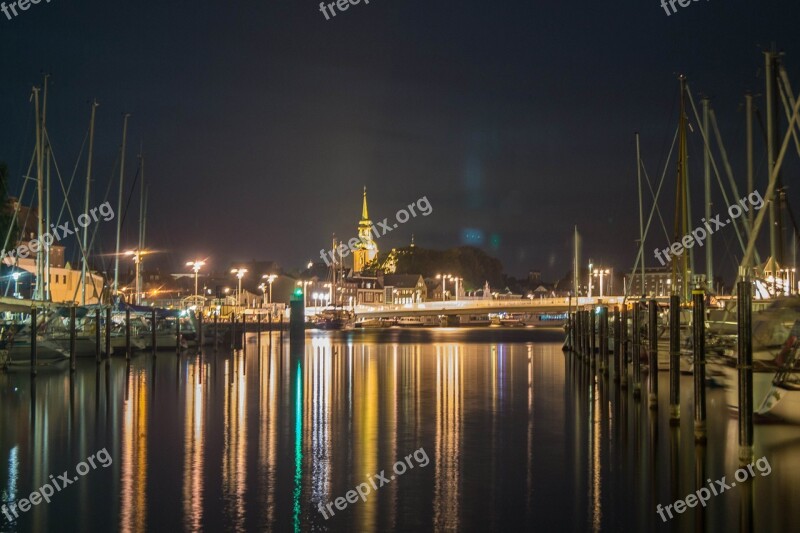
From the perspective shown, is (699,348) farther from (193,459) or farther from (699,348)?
(193,459)

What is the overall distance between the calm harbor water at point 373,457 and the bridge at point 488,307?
73.2 metres

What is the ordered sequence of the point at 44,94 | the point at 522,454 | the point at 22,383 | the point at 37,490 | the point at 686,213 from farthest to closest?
the point at 44,94, the point at 686,213, the point at 22,383, the point at 522,454, the point at 37,490

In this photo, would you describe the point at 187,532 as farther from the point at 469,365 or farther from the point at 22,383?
the point at 469,365

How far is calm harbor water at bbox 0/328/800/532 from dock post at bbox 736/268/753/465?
0.67 meters

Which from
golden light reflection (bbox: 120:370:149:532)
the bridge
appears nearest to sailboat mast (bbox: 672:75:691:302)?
golden light reflection (bbox: 120:370:149:532)

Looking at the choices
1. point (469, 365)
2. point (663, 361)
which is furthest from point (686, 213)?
point (469, 365)

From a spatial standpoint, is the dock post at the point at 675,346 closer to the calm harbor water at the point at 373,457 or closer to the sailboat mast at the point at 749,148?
the calm harbor water at the point at 373,457

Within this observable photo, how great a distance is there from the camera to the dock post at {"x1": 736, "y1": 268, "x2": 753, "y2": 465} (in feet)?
61.5

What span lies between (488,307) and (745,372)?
103153mm

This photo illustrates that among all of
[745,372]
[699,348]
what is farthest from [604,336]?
[745,372]

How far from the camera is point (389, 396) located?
116ft

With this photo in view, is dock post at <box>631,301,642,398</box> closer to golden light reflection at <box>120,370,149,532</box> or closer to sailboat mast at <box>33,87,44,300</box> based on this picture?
golden light reflection at <box>120,370,149,532</box>

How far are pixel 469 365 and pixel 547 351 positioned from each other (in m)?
19.8

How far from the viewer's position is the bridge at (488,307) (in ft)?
383
